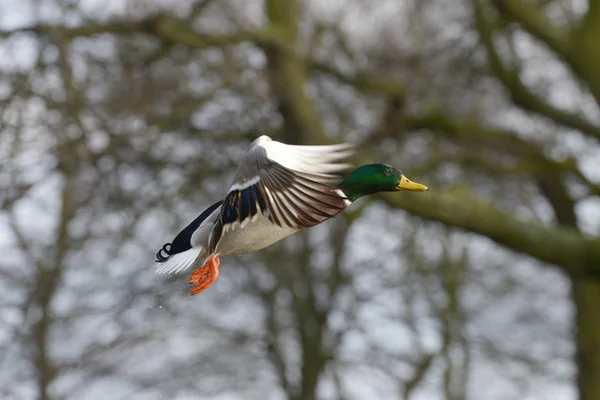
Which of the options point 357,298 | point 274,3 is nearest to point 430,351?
point 357,298

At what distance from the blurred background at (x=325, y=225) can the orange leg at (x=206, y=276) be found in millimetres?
3005

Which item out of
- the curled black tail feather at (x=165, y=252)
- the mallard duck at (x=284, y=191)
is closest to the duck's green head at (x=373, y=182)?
the mallard duck at (x=284, y=191)

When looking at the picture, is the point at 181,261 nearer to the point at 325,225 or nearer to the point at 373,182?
the point at 373,182

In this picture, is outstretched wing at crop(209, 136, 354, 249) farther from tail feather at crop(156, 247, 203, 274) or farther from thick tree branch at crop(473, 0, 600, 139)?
thick tree branch at crop(473, 0, 600, 139)

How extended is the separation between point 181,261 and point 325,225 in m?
9.13

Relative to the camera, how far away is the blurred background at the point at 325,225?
30.8 feet

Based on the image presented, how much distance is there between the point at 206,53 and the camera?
10641mm

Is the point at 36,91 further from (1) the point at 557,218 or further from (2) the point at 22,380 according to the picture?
(1) the point at 557,218

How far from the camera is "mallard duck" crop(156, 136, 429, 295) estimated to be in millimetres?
3559

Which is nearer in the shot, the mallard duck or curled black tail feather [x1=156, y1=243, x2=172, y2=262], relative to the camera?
the mallard duck

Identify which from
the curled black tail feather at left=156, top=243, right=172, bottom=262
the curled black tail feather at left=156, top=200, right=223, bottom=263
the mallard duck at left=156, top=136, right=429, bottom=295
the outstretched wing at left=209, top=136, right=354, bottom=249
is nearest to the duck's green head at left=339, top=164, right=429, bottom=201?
the mallard duck at left=156, top=136, right=429, bottom=295

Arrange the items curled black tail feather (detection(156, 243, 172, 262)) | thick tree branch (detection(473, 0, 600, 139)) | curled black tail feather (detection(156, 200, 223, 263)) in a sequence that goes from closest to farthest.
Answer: curled black tail feather (detection(156, 200, 223, 263)) → curled black tail feather (detection(156, 243, 172, 262)) → thick tree branch (detection(473, 0, 600, 139))

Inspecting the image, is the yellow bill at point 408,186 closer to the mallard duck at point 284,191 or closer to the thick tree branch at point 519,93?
the mallard duck at point 284,191

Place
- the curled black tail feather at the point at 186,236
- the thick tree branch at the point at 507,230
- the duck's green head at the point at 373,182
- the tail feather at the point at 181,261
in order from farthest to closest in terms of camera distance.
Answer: the thick tree branch at the point at 507,230 < the curled black tail feather at the point at 186,236 < the tail feather at the point at 181,261 < the duck's green head at the point at 373,182
